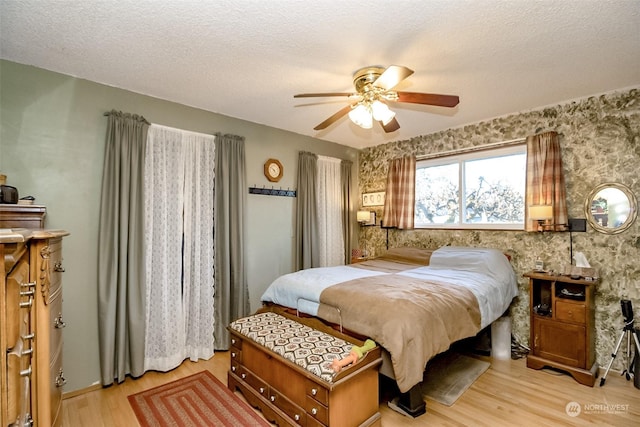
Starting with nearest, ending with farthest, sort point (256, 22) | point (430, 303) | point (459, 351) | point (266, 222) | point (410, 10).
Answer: point (410, 10), point (256, 22), point (430, 303), point (459, 351), point (266, 222)

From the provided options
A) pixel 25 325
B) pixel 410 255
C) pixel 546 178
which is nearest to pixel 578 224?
pixel 546 178

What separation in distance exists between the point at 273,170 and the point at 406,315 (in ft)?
8.53

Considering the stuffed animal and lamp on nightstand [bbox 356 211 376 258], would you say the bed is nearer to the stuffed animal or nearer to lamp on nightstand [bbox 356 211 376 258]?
the stuffed animal

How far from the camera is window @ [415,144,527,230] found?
355 centimetres

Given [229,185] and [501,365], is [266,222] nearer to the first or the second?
[229,185]

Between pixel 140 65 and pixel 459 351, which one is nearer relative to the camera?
pixel 140 65

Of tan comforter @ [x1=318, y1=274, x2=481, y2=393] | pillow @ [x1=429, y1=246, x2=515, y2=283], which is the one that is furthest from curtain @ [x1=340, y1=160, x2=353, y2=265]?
tan comforter @ [x1=318, y1=274, x2=481, y2=393]

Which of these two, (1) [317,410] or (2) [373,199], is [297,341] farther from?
(2) [373,199]

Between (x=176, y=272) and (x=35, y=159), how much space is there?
1.47 m

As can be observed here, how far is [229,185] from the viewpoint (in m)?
3.44

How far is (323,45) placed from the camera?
6.88 ft

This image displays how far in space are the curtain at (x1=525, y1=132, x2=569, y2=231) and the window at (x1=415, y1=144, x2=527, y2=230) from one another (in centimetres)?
16

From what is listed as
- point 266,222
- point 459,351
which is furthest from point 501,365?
point 266,222

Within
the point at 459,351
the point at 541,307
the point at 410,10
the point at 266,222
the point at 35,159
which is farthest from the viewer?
the point at 266,222
